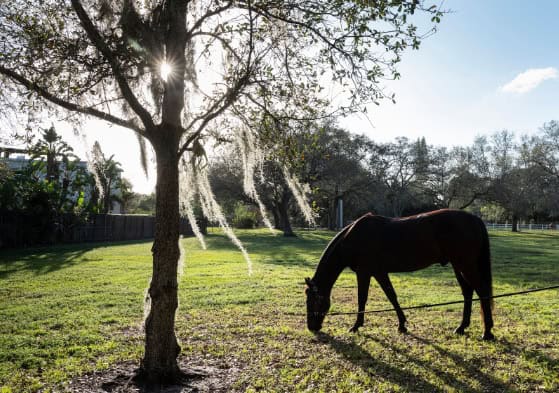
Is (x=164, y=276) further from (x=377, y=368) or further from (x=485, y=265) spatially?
(x=485, y=265)

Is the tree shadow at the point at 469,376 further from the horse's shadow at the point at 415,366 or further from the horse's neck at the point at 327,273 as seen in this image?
the horse's neck at the point at 327,273

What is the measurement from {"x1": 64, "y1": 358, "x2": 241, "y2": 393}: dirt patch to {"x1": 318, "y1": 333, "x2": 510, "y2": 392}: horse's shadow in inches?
57.3

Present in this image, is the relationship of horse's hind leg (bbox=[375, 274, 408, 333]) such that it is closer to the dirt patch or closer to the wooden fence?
the dirt patch

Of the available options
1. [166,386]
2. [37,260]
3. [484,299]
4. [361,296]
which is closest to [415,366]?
[361,296]

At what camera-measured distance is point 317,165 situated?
98.0ft

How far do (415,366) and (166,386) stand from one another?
269 centimetres

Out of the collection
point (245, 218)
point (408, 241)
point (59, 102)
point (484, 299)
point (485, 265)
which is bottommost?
point (484, 299)

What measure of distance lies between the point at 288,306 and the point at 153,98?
180 inches

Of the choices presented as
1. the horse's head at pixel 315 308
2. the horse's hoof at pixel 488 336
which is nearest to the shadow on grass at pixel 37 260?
the horse's head at pixel 315 308

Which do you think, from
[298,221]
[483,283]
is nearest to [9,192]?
[483,283]

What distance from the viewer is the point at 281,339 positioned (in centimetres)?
545

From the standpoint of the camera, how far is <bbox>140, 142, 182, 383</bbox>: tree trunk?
4.09m

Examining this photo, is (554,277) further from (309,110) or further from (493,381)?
(309,110)

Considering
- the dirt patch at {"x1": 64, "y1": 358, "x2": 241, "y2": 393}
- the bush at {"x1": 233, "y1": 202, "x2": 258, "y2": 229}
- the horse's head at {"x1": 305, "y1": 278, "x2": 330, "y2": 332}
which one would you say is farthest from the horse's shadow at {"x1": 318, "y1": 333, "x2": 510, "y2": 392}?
the bush at {"x1": 233, "y1": 202, "x2": 258, "y2": 229}
